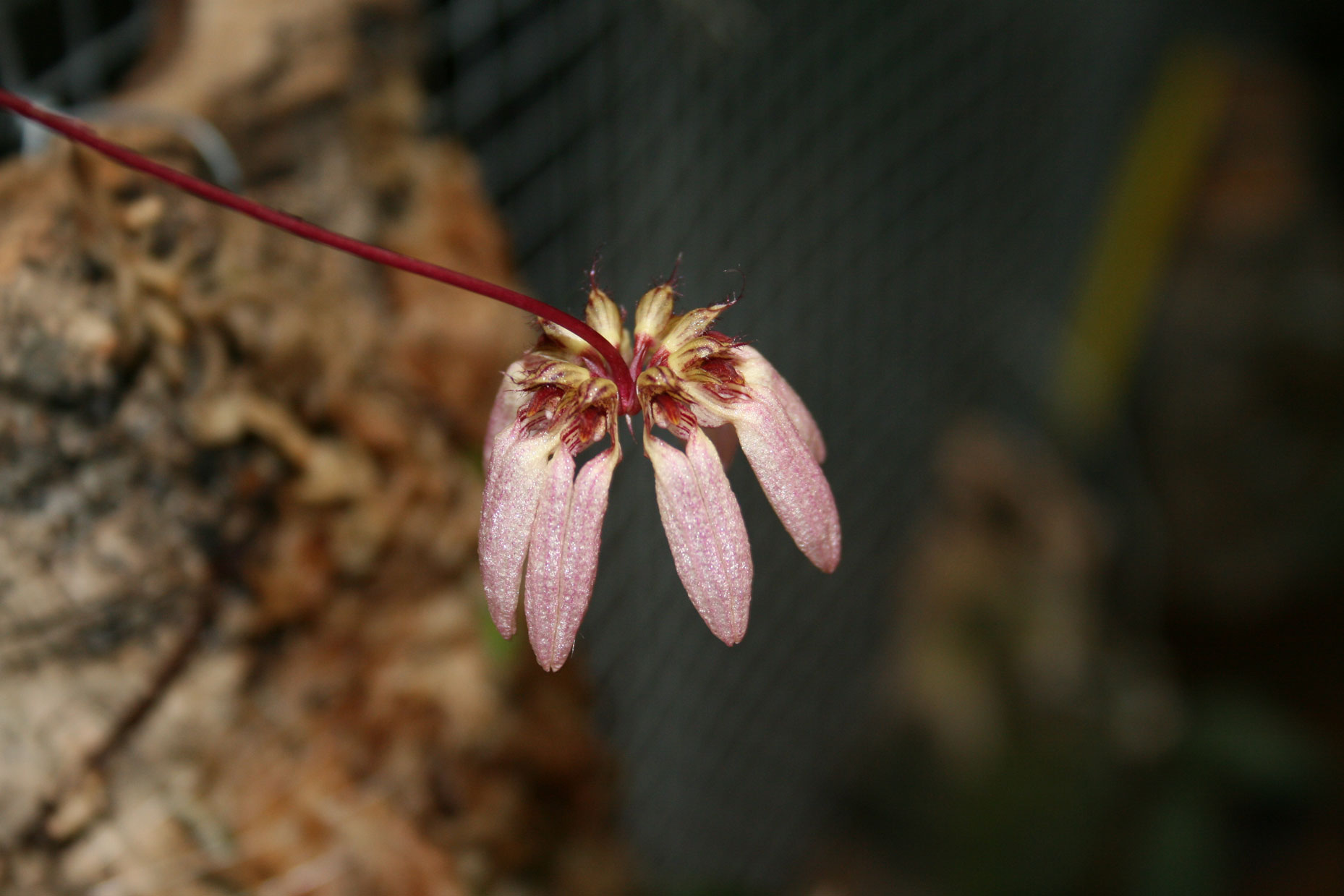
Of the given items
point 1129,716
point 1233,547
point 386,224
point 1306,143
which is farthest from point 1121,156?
point 386,224

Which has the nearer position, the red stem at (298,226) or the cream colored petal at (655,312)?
the red stem at (298,226)

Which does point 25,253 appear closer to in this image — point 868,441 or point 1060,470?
point 868,441

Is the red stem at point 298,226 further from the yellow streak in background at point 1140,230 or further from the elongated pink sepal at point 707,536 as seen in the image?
the yellow streak in background at point 1140,230

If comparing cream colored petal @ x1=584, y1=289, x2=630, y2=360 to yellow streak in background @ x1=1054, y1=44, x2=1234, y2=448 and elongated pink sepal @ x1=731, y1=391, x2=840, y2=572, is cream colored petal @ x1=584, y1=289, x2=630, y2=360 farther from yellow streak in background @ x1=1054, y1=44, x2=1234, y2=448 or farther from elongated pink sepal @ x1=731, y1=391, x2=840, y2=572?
yellow streak in background @ x1=1054, y1=44, x2=1234, y2=448

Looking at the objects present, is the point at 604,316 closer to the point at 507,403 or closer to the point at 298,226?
the point at 507,403

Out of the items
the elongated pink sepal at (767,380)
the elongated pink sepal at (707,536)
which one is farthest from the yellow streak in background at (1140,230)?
the elongated pink sepal at (707,536)

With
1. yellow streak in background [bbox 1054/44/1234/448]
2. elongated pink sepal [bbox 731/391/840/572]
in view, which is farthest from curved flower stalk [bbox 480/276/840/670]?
yellow streak in background [bbox 1054/44/1234/448]

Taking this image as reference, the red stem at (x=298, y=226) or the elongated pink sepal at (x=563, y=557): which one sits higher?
the red stem at (x=298, y=226)

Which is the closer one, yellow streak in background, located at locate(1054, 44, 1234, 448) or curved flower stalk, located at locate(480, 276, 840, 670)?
curved flower stalk, located at locate(480, 276, 840, 670)
